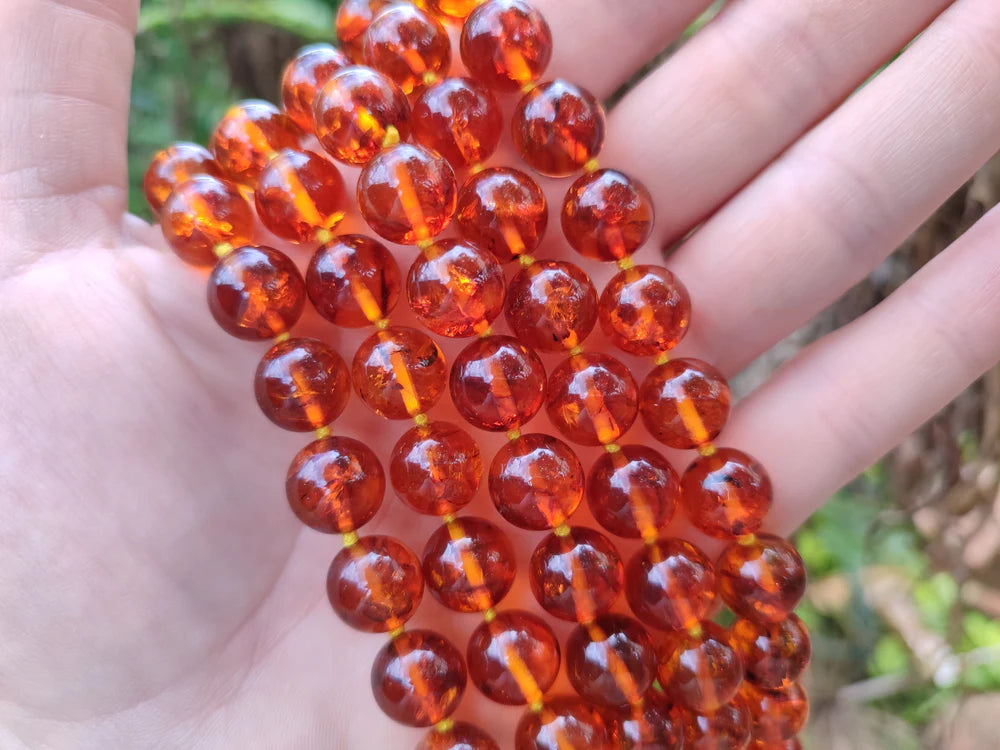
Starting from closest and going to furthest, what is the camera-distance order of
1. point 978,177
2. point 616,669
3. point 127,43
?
point 616,669 < point 127,43 < point 978,177

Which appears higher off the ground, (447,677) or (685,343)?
(685,343)

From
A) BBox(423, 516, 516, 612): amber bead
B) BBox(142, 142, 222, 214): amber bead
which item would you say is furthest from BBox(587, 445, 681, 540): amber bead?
BBox(142, 142, 222, 214): amber bead

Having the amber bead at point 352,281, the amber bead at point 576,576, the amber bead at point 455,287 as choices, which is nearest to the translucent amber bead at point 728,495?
the amber bead at point 576,576

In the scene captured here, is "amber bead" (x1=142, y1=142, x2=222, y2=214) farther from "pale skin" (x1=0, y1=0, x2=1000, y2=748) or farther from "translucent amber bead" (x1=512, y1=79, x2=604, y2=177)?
"translucent amber bead" (x1=512, y1=79, x2=604, y2=177)

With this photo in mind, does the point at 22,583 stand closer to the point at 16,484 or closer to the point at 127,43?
the point at 16,484

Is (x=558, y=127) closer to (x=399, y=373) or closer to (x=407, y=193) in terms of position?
(x=407, y=193)

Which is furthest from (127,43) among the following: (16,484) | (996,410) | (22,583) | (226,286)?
(996,410)

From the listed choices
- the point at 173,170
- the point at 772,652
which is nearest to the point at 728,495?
the point at 772,652
